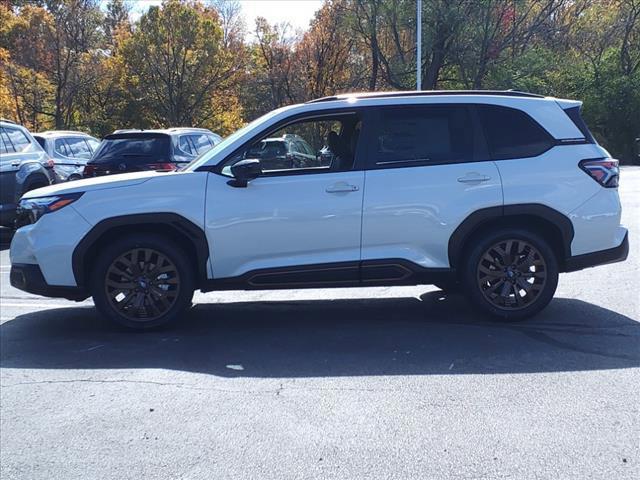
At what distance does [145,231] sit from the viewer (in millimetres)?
6133

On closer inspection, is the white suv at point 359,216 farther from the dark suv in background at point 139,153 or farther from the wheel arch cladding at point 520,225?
the dark suv in background at point 139,153

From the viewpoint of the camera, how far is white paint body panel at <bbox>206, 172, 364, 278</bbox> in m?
5.93

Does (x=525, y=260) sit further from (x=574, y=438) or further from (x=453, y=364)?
(x=574, y=438)

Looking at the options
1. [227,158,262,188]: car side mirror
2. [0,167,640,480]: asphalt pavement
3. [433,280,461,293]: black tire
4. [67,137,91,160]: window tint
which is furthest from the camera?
[67,137,91,160]: window tint

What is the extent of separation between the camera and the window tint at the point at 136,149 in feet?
39.4

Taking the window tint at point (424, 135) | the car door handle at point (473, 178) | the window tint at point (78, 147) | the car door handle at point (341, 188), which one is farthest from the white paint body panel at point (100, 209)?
the window tint at point (78, 147)

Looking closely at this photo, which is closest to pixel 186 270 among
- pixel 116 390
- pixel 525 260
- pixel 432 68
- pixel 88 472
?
pixel 116 390

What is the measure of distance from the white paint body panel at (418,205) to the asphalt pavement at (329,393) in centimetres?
74

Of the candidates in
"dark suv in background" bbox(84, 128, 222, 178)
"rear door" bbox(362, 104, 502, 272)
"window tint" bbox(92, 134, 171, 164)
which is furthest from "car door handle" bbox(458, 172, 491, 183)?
"window tint" bbox(92, 134, 171, 164)

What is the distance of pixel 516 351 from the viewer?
5.43 m

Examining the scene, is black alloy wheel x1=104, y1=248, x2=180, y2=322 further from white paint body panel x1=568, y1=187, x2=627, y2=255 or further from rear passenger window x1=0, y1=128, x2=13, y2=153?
rear passenger window x1=0, y1=128, x2=13, y2=153

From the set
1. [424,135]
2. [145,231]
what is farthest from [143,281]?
[424,135]

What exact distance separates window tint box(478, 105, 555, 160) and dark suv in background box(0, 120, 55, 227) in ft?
28.0

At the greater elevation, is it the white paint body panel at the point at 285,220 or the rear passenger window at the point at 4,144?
the rear passenger window at the point at 4,144
